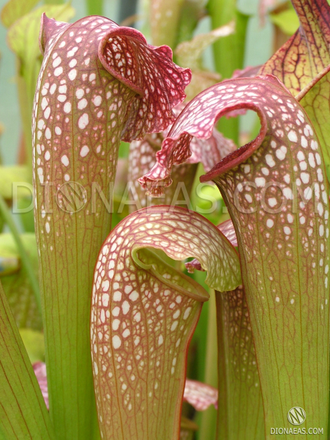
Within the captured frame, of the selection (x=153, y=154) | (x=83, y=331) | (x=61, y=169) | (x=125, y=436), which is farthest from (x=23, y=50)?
(x=125, y=436)

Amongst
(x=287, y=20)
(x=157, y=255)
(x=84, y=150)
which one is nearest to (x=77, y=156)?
(x=84, y=150)

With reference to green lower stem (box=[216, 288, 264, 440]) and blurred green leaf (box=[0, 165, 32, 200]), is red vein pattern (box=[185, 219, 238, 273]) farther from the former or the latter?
blurred green leaf (box=[0, 165, 32, 200])

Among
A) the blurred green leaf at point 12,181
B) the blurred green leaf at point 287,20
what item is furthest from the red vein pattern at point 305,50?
the blurred green leaf at point 12,181

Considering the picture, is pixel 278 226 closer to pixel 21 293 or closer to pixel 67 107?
pixel 67 107

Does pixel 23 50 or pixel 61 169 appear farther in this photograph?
pixel 23 50

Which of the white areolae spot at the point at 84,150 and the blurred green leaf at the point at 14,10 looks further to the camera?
the blurred green leaf at the point at 14,10

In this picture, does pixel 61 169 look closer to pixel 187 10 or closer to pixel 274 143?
pixel 274 143

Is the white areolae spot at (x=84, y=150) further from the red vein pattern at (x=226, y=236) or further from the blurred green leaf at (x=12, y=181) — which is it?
the blurred green leaf at (x=12, y=181)
